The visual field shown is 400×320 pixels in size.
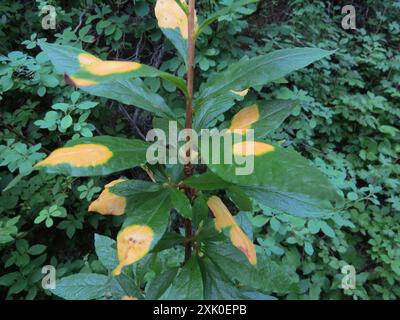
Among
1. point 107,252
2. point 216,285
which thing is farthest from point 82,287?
point 216,285

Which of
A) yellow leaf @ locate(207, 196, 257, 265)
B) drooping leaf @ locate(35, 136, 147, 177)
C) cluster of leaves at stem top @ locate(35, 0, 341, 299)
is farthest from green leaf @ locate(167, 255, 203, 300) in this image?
drooping leaf @ locate(35, 136, 147, 177)

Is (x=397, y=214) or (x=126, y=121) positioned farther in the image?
(x=126, y=121)

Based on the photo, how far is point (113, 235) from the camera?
1762 millimetres

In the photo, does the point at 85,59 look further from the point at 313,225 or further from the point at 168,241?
the point at 313,225

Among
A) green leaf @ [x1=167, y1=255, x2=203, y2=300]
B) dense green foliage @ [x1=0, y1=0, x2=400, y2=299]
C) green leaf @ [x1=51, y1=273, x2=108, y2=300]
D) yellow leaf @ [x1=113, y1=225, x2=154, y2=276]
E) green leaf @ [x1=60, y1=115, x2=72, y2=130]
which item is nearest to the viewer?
yellow leaf @ [x1=113, y1=225, x2=154, y2=276]

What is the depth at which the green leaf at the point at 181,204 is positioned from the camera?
0.60 meters

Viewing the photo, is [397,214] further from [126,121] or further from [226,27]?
[126,121]

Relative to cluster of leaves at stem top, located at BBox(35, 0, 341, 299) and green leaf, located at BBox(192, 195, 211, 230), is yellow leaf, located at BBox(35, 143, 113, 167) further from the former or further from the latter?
green leaf, located at BBox(192, 195, 211, 230)

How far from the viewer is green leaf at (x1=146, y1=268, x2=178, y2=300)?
0.73 meters

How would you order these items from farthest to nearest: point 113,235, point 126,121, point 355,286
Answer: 1. point 126,121
2. point 113,235
3. point 355,286

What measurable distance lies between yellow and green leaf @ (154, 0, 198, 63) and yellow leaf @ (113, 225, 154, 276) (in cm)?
30

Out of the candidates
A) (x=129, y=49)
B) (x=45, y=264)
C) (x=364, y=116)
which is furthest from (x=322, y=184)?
(x=364, y=116)

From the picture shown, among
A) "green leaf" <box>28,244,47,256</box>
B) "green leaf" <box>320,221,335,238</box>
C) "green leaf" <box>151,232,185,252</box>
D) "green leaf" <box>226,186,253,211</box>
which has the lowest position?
"green leaf" <box>28,244,47,256</box>

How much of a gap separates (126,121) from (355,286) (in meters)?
1.25
